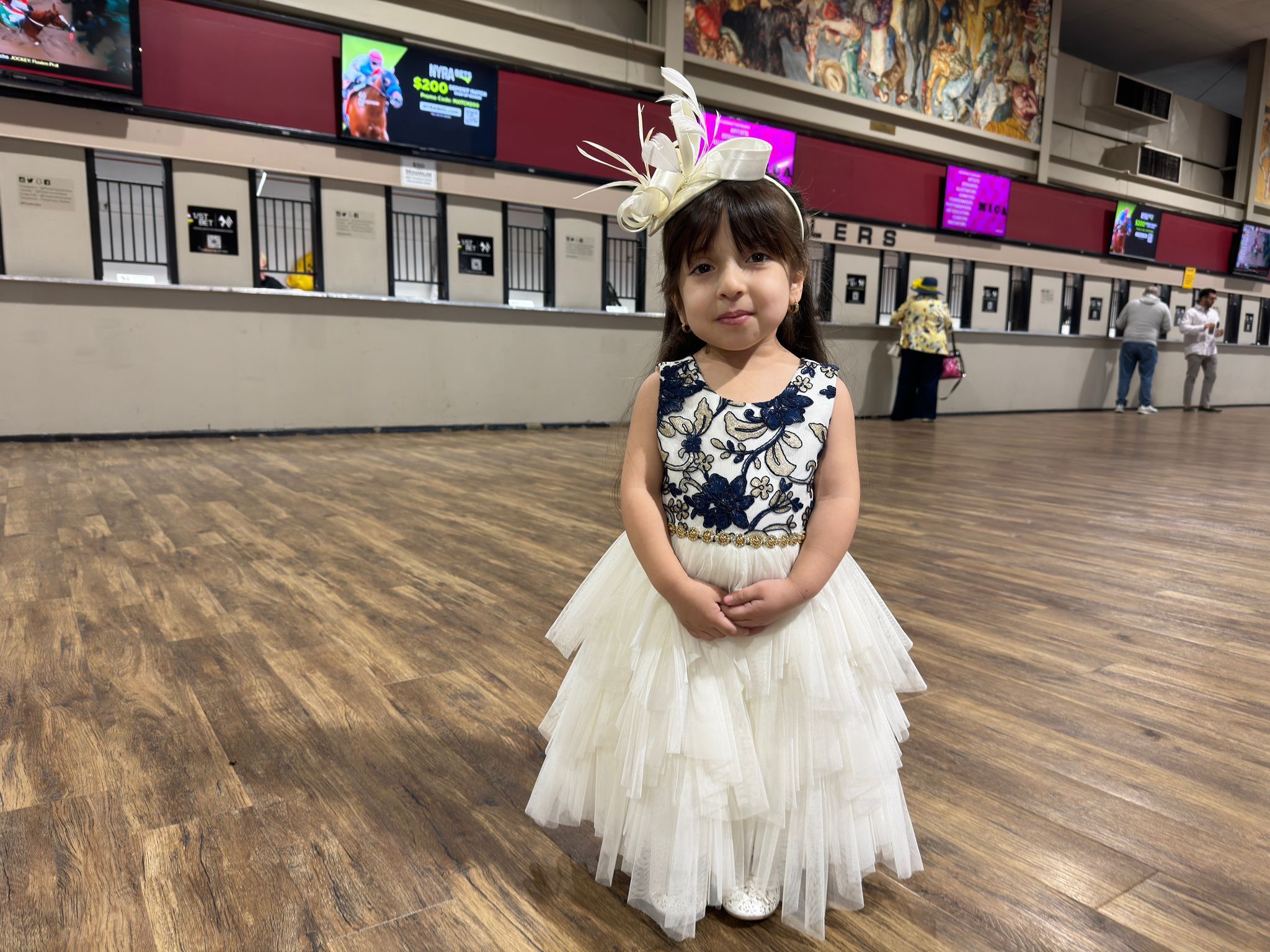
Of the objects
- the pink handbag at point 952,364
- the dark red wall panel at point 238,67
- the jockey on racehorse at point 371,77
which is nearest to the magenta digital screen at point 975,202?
the pink handbag at point 952,364

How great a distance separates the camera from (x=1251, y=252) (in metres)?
15.9

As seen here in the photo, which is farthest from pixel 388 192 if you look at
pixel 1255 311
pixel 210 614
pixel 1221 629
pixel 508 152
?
pixel 1255 311

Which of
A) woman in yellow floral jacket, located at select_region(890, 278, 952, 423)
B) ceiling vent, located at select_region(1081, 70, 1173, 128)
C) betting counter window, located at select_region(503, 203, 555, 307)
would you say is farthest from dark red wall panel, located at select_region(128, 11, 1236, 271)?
ceiling vent, located at select_region(1081, 70, 1173, 128)

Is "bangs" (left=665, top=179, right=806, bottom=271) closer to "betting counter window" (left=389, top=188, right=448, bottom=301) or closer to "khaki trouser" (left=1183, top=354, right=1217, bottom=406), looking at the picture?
"betting counter window" (left=389, top=188, right=448, bottom=301)

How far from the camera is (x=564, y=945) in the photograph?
1167mm

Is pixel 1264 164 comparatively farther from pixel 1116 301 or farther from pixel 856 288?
pixel 856 288

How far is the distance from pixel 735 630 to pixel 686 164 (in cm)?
68

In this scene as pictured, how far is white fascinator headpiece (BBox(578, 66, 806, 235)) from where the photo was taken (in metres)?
1.22

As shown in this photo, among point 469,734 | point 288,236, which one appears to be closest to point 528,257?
point 288,236

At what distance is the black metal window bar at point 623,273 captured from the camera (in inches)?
357

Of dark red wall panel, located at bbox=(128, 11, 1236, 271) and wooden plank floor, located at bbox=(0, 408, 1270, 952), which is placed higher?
dark red wall panel, located at bbox=(128, 11, 1236, 271)

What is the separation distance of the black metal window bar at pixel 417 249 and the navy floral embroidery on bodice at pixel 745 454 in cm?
709

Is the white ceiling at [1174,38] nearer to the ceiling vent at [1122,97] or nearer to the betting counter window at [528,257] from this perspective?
the ceiling vent at [1122,97]

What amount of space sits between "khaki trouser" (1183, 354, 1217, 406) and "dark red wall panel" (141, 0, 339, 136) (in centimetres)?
1409
